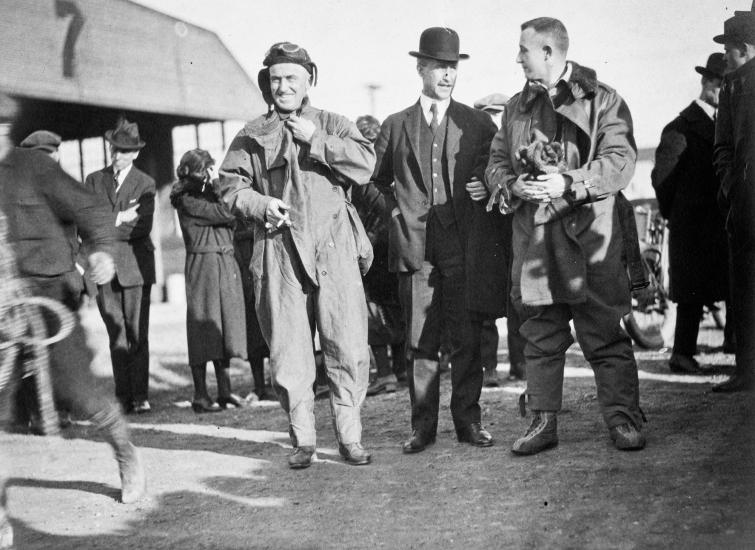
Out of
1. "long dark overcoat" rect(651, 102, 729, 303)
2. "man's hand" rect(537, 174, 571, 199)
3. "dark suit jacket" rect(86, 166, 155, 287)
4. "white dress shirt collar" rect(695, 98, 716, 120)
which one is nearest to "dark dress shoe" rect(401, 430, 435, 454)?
"man's hand" rect(537, 174, 571, 199)

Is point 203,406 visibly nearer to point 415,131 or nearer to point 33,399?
point 33,399

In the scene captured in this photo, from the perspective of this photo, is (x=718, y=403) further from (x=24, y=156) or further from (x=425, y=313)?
(x=24, y=156)

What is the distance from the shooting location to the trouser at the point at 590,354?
16.0ft

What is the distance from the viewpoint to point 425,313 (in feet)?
17.5

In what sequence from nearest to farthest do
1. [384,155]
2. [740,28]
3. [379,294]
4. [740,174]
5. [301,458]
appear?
[301,458], [384,155], [740,174], [740,28], [379,294]

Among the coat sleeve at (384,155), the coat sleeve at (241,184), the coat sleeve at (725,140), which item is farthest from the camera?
the coat sleeve at (725,140)

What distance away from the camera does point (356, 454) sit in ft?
16.6

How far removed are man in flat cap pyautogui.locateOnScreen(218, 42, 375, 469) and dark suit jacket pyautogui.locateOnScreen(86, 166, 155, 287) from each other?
2515 mm

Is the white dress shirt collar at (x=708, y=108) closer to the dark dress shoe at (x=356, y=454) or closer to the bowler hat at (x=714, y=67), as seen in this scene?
the bowler hat at (x=714, y=67)

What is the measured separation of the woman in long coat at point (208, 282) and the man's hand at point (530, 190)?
337 cm

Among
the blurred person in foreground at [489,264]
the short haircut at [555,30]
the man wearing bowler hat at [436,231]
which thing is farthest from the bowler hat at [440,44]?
the blurred person in foreground at [489,264]

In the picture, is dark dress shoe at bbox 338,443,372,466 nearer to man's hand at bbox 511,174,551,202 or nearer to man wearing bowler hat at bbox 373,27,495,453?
man wearing bowler hat at bbox 373,27,495,453

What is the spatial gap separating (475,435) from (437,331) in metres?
0.65

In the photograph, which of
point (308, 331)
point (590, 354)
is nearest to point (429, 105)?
point (308, 331)
